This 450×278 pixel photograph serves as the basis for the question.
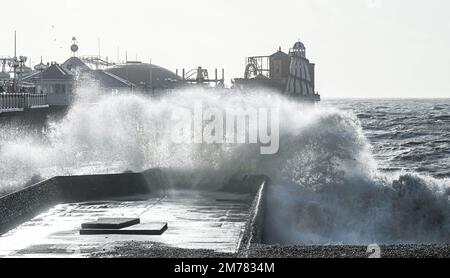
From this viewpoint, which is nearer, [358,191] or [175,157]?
[358,191]

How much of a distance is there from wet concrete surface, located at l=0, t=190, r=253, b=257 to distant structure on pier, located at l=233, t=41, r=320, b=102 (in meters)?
58.6

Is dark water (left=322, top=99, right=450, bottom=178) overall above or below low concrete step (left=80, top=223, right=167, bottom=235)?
below

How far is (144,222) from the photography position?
60.5 ft

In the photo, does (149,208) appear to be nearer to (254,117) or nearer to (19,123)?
(254,117)

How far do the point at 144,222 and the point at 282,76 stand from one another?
256 ft

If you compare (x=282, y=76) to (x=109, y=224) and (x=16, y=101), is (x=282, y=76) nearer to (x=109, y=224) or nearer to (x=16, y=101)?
(x=16, y=101)

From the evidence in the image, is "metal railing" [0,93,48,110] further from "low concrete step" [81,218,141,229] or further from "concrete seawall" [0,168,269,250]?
"low concrete step" [81,218,141,229]

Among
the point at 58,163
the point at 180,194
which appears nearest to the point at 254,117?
the point at 58,163

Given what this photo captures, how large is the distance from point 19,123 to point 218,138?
1073 cm

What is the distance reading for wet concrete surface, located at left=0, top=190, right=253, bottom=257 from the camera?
15.0m

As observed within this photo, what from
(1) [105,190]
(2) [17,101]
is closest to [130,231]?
(1) [105,190]

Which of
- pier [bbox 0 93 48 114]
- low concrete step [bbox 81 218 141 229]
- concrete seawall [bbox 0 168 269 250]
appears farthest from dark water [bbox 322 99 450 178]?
low concrete step [bbox 81 218 141 229]

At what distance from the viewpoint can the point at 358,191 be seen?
2528 centimetres

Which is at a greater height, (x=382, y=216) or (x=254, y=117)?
(x=254, y=117)
